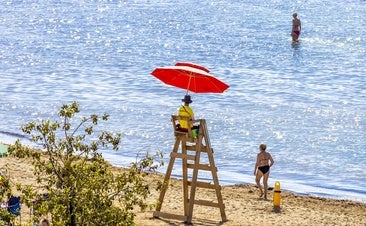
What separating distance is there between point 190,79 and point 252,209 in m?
3.27

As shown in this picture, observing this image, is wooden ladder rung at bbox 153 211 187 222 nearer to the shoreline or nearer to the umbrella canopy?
the umbrella canopy

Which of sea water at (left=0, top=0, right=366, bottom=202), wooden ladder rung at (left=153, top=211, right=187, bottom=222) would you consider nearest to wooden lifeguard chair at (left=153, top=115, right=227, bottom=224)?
wooden ladder rung at (left=153, top=211, right=187, bottom=222)

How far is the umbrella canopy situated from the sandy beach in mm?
2209

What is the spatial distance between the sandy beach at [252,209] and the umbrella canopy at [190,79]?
2209mm

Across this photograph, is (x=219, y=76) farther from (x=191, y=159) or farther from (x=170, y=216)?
(x=191, y=159)

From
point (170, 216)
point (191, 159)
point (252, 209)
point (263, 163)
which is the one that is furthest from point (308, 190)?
point (191, 159)

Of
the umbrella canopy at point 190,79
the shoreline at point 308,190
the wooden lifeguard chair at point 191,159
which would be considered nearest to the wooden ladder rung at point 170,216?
the wooden lifeguard chair at point 191,159

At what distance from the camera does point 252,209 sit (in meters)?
18.4

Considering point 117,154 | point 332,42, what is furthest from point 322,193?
point 332,42

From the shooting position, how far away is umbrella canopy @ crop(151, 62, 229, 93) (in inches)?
636

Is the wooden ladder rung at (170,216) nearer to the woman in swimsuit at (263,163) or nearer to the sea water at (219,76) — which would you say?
the woman in swimsuit at (263,163)

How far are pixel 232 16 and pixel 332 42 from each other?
9087mm

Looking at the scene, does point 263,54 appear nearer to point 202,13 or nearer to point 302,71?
point 302,71

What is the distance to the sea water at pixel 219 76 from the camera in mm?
25656
